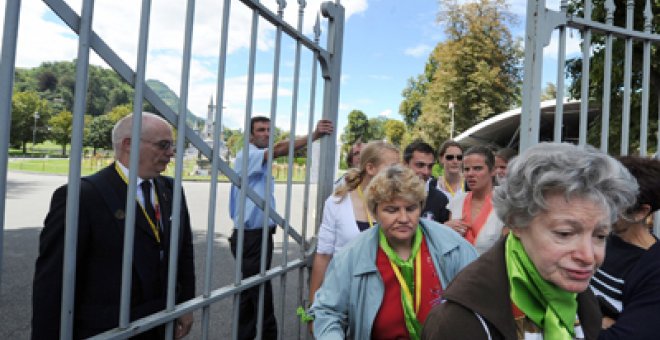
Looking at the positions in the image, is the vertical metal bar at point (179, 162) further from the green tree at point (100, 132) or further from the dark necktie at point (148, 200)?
the dark necktie at point (148, 200)

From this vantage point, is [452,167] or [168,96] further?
[452,167]

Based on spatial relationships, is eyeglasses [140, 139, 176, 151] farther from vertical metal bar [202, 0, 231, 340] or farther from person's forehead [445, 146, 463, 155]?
person's forehead [445, 146, 463, 155]

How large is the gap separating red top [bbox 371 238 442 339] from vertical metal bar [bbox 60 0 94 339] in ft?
3.94

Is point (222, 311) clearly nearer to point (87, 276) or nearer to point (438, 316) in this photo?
point (87, 276)

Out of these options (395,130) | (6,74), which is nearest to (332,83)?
(6,74)

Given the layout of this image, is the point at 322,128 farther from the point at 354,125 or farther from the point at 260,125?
the point at 354,125

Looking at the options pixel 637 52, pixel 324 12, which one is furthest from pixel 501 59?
pixel 324 12

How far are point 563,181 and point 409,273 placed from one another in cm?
91

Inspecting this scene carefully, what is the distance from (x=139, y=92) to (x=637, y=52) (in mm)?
4750

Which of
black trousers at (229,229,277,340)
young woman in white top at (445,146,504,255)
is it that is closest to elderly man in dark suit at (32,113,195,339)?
black trousers at (229,229,277,340)

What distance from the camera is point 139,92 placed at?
1476 mm

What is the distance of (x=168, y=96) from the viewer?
1753mm

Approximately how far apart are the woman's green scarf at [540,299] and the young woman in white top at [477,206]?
1.66 metres

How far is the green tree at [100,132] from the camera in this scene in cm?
154
